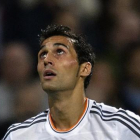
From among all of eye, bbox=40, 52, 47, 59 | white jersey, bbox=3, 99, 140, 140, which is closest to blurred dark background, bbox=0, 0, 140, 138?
white jersey, bbox=3, 99, 140, 140

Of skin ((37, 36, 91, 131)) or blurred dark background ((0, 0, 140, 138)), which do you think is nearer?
skin ((37, 36, 91, 131))

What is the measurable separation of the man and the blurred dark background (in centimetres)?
81

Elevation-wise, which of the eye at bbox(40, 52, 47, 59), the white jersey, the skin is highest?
the eye at bbox(40, 52, 47, 59)

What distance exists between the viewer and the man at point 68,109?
2430 millimetres

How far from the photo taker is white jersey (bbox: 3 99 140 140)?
2.39 meters

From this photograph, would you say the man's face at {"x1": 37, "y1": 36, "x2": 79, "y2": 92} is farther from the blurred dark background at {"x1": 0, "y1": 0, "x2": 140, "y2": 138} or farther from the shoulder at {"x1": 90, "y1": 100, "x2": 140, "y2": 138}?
the blurred dark background at {"x1": 0, "y1": 0, "x2": 140, "y2": 138}

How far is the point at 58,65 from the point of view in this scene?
2541 millimetres

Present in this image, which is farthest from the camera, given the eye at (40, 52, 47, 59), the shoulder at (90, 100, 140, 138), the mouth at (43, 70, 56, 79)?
the eye at (40, 52, 47, 59)

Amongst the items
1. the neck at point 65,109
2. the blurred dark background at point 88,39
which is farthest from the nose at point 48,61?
the blurred dark background at point 88,39

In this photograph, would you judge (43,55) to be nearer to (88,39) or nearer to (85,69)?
(85,69)

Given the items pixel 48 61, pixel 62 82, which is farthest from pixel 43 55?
pixel 62 82

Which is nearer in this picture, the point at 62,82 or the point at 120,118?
the point at 120,118

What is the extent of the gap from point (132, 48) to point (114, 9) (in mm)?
460

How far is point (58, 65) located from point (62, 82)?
11 cm
